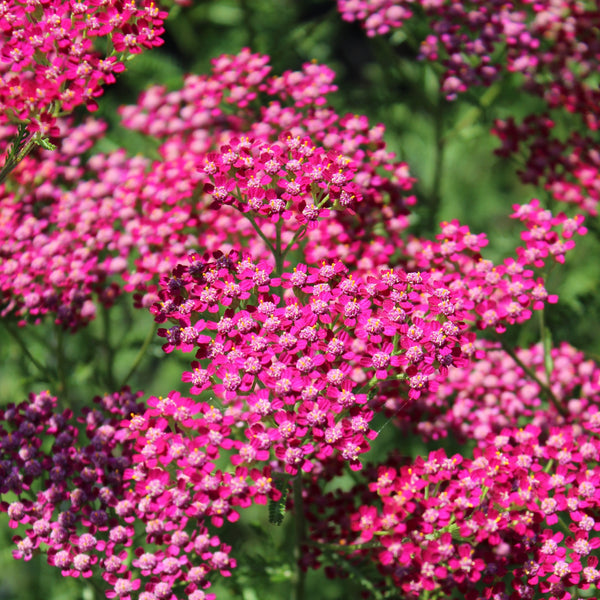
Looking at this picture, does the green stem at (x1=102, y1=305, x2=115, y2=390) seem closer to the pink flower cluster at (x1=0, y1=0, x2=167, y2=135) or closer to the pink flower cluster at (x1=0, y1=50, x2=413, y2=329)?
the pink flower cluster at (x1=0, y1=50, x2=413, y2=329)

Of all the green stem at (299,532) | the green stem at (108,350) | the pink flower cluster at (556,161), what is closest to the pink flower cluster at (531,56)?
the pink flower cluster at (556,161)

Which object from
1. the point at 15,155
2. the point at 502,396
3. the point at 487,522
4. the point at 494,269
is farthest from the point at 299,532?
the point at 15,155

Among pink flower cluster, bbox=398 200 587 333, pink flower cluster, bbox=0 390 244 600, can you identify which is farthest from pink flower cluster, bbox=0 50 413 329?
pink flower cluster, bbox=0 390 244 600

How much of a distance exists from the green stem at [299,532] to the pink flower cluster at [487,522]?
24 cm

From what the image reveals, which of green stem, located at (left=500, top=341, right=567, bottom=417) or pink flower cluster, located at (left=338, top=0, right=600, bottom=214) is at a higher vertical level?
pink flower cluster, located at (left=338, top=0, right=600, bottom=214)

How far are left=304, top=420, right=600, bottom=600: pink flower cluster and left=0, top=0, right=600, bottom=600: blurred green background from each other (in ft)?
3.23

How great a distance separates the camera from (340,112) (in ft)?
17.5

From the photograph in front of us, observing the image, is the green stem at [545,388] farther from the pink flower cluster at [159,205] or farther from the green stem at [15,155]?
the green stem at [15,155]

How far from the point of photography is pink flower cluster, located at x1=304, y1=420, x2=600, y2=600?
100 inches

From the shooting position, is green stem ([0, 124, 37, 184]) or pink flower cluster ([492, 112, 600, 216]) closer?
green stem ([0, 124, 37, 184])

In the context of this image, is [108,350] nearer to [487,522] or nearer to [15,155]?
[15,155]

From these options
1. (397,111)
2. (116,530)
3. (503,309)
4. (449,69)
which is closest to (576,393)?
(503,309)

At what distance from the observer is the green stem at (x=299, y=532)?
284 cm

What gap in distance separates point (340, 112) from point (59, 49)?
9.50 feet
